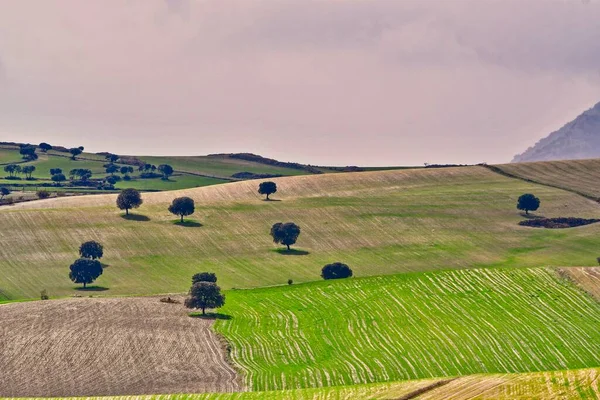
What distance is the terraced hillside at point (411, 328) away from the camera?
90188 millimetres

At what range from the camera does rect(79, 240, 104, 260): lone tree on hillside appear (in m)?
149

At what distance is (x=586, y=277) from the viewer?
390 feet

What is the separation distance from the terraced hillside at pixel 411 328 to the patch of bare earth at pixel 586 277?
46.4 inches

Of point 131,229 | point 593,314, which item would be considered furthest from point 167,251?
point 593,314

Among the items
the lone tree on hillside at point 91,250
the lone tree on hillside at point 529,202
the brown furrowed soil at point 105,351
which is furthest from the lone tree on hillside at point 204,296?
the lone tree on hillside at point 529,202

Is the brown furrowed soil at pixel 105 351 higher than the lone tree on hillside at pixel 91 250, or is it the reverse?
the lone tree on hillside at pixel 91 250

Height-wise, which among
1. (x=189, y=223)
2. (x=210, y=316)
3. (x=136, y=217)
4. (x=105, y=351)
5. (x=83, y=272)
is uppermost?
(x=136, y=217)

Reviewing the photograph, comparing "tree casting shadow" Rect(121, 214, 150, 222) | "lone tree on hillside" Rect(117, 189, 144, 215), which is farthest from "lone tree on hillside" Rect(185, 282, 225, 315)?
"lone tree on hillside" Rect(117, 189, 144, 215)

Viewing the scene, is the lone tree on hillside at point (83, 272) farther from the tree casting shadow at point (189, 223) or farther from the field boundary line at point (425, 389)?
the field boundary line at point (425, 389)

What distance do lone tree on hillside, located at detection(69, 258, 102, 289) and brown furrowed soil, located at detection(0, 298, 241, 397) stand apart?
28758 mm

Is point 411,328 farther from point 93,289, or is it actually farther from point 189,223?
point 189,223

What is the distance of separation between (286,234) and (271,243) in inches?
191

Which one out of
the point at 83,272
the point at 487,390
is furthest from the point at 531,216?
the point at 487,390

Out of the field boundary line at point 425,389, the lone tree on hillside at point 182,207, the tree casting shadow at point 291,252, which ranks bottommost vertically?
the tree casting shadow at point 291,252
